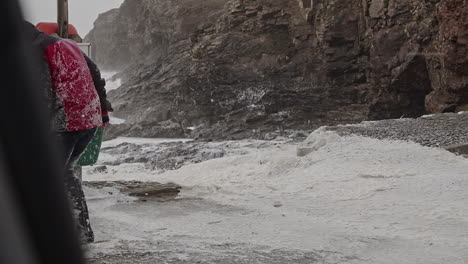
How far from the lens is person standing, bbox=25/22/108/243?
3.17 metres

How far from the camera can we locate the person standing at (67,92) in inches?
125

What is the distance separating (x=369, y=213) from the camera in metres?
5.24

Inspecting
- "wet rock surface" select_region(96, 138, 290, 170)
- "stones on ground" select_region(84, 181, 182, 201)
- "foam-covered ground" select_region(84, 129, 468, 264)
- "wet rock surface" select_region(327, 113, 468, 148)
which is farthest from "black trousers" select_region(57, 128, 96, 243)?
"wet rock surface" select_region(96, 138, 290, 170)

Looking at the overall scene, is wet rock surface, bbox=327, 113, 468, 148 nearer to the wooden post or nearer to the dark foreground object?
the wooden post

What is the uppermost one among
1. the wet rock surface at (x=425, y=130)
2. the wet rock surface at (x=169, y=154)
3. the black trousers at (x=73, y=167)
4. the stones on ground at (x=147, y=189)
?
the black trousers at (x=73, y=167)

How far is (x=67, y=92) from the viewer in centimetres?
323

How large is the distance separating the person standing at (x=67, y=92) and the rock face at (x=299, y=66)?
17192mm

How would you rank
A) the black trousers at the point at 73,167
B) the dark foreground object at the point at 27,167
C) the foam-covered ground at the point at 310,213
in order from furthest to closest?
the foam-covered ground at the point at 310,213 < the black trousers at the point at 73,167 < the dark foreground object at the point at 27,167

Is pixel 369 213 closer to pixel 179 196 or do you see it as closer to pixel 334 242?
pixel 334 242

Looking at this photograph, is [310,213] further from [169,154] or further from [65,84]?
[169,154]

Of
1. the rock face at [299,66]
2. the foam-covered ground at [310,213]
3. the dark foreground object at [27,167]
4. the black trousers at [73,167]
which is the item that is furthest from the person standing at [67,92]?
the rock face at [299,66]

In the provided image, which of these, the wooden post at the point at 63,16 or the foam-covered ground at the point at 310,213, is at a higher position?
the wooden post at the point at 63,16

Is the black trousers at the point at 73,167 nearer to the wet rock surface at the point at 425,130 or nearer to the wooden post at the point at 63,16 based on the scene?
the wooden post at the point at 63,16

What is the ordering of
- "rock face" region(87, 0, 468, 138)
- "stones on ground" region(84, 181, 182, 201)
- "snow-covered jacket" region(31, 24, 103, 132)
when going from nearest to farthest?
1. "snow-covered jacket" region(31, 24, 103, 132)
2. "stones on ground" region(84, 181, 182, 201)
3. "rock face" region(87, 0, 468, 138)
